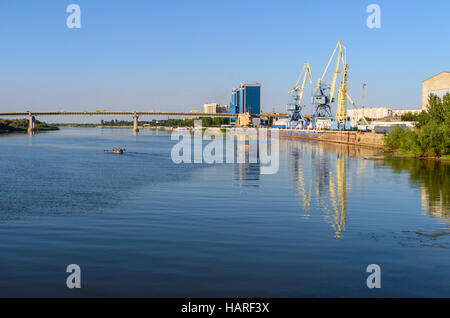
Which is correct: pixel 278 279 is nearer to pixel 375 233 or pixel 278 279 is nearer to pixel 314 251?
pixel 314 251

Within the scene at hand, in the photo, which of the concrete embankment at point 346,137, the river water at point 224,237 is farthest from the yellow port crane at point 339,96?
the river water at point 224,237

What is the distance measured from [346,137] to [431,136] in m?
41.7

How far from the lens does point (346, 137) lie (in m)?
91.8

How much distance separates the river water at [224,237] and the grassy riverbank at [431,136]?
19.6 metres

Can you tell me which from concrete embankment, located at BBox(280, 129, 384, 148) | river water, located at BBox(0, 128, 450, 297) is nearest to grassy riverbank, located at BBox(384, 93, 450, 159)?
concrete embankment, located at BBox(280, 129, 384, 148)

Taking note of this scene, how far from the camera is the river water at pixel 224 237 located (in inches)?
452

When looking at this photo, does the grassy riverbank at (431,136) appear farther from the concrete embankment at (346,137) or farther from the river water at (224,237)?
the river water at (224,237)

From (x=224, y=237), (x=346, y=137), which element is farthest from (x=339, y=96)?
(x=224, y=237)

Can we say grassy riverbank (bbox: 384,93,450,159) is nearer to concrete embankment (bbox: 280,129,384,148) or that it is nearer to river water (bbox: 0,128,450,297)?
concrete embankment (bbox: 280,129,384,148)

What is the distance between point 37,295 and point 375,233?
38.4ft

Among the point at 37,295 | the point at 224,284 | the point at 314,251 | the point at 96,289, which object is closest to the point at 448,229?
the point at 314,251

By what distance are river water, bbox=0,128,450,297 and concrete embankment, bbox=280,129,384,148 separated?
4419cm

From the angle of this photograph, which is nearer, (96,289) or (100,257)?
(96,289)
